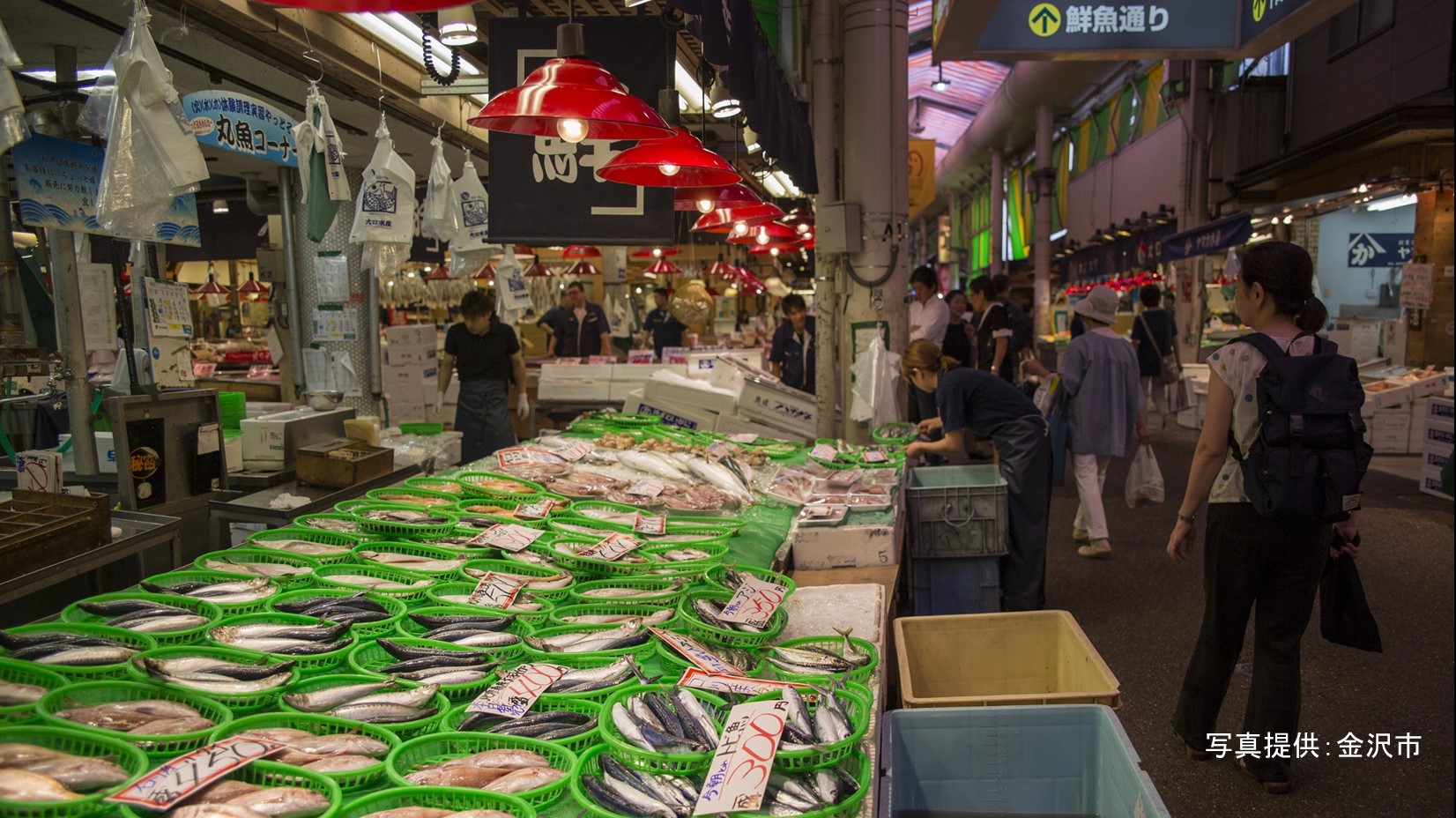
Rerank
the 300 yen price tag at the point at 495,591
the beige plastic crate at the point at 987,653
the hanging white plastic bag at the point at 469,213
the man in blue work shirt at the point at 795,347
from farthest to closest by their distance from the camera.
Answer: the man in blue work shirt at the point at 795,347, the hanging white plastic bag at the point at 469,213, the beige plastic crate at the point at 987,653, the 300 yen price tag at the point at 495,591

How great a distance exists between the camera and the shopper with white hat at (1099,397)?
7.01 m

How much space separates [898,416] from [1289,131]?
10.2m

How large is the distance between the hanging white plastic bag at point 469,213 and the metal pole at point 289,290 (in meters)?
2.52

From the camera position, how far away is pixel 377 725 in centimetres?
203

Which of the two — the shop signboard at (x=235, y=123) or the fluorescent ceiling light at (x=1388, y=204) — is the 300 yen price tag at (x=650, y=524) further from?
the fluorescent ceiling light at (x=1388, y=204)

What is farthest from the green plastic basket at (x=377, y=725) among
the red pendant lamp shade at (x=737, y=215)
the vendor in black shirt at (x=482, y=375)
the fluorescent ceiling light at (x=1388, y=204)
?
the fluorescent ceiling light at (x=1388, y=204)

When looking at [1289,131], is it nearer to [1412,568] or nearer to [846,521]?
[1412,568]

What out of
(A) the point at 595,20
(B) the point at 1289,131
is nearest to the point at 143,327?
(A) the point at 595,20

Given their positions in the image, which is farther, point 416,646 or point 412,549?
point 412,549

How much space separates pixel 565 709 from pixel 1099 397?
5924 millimetres

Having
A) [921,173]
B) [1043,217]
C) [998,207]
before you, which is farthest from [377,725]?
[998,207]

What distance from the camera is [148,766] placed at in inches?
69.2

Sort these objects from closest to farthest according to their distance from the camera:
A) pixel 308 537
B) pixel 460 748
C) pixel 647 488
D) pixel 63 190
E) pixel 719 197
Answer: pixel 460 748 → pixel 308 537 → pixel 647 488 → pixel 63 190 → pixel 719 197

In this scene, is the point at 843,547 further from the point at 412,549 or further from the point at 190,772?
the point at 190,772
